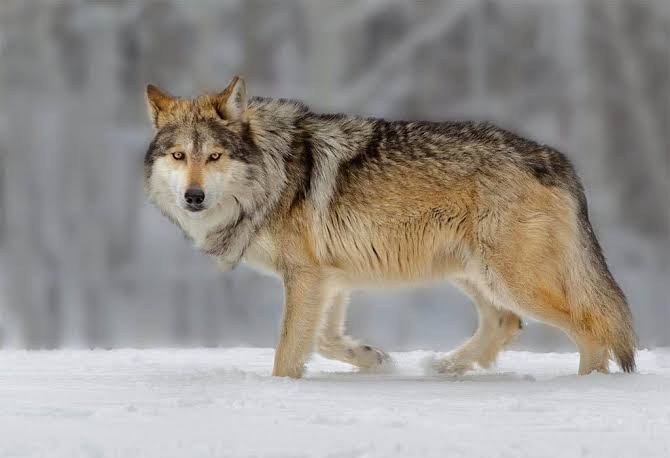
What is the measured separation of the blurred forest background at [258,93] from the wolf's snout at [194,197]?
28.2 feet

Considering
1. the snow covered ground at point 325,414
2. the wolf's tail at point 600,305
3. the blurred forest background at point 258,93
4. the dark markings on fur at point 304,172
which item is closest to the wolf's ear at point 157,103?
the dark markings on fur at point 304,172

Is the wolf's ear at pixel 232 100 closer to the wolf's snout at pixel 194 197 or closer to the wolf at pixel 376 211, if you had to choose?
the wolf at pixel 376 211

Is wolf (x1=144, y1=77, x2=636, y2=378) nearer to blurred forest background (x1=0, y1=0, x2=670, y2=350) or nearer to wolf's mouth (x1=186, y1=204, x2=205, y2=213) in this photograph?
wolf's mouth (x1=186, y1=204, x2=205, y2=213)

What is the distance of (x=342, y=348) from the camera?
5.63 meters

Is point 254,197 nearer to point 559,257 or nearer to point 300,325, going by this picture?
point 300,325

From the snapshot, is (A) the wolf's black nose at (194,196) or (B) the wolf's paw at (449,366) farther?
(B) the wolf's paw at (449,366)

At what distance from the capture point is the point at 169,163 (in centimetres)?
515

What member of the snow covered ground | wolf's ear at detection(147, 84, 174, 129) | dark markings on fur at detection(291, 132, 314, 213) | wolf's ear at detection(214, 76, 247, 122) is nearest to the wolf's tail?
the snow covered ground

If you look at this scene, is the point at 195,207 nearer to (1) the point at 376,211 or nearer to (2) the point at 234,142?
(2) the point at 234,142

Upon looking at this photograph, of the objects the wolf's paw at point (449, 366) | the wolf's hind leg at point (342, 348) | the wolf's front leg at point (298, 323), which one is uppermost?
the wolf's front leg at point (298, 323)

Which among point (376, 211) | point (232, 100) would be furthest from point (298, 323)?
point (232, 100)

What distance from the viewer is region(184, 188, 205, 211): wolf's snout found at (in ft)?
16.3

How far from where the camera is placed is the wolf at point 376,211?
5.14 meters

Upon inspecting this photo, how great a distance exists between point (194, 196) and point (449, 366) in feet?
6.37
